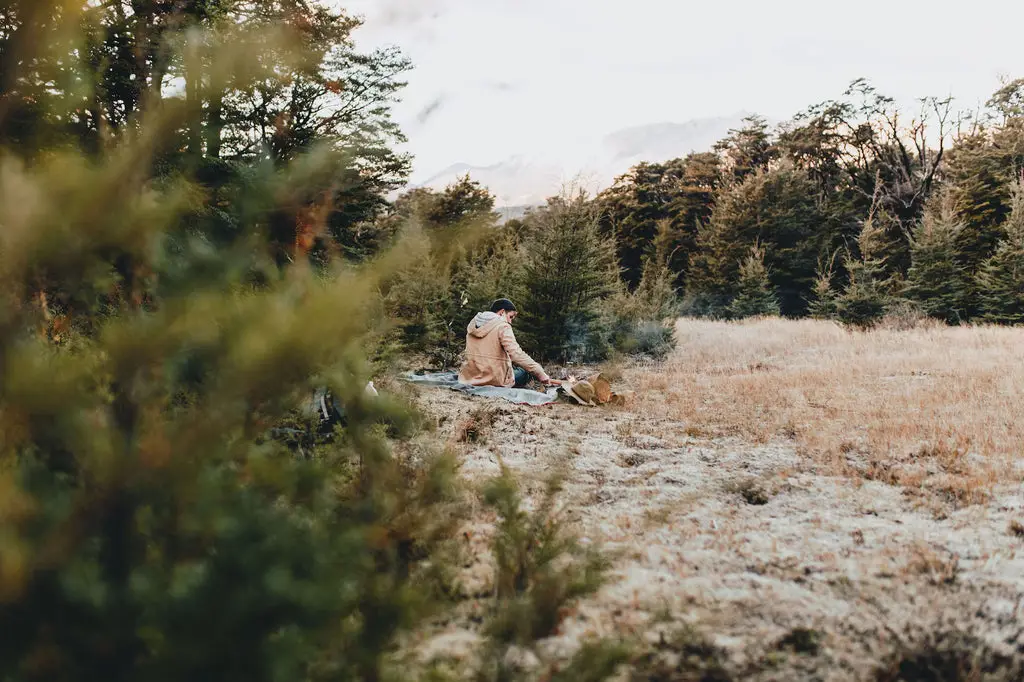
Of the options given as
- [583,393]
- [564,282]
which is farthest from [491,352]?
[564,282]

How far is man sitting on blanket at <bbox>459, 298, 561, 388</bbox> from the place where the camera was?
8117 millimetres

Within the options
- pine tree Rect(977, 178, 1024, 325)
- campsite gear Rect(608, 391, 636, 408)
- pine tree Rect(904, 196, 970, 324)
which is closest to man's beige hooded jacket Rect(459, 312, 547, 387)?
campsite gear Rect(608, 391, 636, 408)

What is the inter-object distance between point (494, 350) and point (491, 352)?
0.05m

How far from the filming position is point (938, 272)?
21000 mm

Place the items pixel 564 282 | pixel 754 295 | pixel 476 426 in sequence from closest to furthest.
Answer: pixel 476 426
pixel 564 282
pixel 754 295

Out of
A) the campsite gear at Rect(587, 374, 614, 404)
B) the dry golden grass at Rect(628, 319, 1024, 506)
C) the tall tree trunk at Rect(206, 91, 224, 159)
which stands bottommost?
the dry golden grass at Rect(628, 319, 1024, 506)

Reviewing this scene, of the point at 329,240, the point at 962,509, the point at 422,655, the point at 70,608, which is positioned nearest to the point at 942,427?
the point at 962,509

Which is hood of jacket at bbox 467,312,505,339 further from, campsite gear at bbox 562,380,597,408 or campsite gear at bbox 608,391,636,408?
campsite gear at bbox 608,391,636,408

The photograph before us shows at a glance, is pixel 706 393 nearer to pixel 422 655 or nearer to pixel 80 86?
pixel 422 655

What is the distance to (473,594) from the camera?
246cm

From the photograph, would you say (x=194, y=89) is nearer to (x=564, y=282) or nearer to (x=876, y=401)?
(x=876, y=401)

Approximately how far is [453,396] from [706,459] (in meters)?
3.74

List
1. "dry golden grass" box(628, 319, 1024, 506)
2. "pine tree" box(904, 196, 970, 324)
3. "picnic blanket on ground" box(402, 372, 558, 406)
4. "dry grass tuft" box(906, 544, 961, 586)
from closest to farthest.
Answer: "dry grass tuft" box(906, 544, 961, 586)
"dry golden grass" box(628, 319, 1024, 506)
"picnic blanket on ground" box(402, 372, 558, 406)
"pine tree" box(904, 196, 970, 324)

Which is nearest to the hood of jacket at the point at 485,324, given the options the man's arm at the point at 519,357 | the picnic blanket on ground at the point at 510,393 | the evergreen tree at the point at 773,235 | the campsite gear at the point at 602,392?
the man's arm at the point at 519,357
